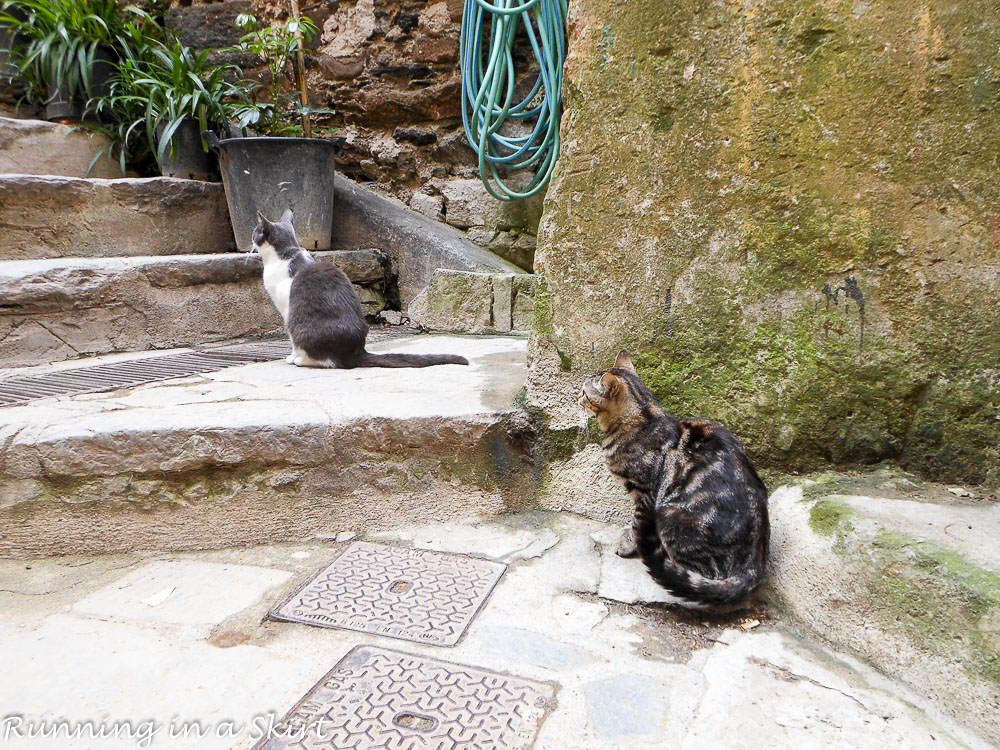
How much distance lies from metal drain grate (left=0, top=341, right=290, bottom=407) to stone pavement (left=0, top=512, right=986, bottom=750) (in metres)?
0.81

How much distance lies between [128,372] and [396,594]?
185 centimetres

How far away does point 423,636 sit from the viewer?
1.59 meters

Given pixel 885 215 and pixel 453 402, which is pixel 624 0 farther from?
pixel 453 402

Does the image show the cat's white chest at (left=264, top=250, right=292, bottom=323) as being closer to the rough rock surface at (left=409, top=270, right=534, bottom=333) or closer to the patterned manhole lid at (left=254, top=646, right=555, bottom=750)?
the rough rock surface at (left=409, top=270, right=534, bottom=333)

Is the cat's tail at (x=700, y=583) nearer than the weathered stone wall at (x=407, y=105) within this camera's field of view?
Yes

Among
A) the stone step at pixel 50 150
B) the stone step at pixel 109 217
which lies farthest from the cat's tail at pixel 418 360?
the stone step at pixel 50 150

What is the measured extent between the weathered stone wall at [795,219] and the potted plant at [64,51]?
3.59m

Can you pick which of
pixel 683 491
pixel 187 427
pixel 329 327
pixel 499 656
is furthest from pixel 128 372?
pixel 683 491

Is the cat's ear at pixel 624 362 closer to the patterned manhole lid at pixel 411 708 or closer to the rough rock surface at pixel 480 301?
the patterned manhole lid at pixel 411 708

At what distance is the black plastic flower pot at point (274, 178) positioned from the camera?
12.5 feet

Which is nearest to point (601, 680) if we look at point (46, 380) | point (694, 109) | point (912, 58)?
point (694, 109)

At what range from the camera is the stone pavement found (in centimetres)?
129

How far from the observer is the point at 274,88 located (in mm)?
4281

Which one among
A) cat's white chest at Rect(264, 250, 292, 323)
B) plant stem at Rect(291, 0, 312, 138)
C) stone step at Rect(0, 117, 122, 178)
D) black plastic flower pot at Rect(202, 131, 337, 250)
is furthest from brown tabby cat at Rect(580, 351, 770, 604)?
stone step at Rect(0, 117, 122, 178)
